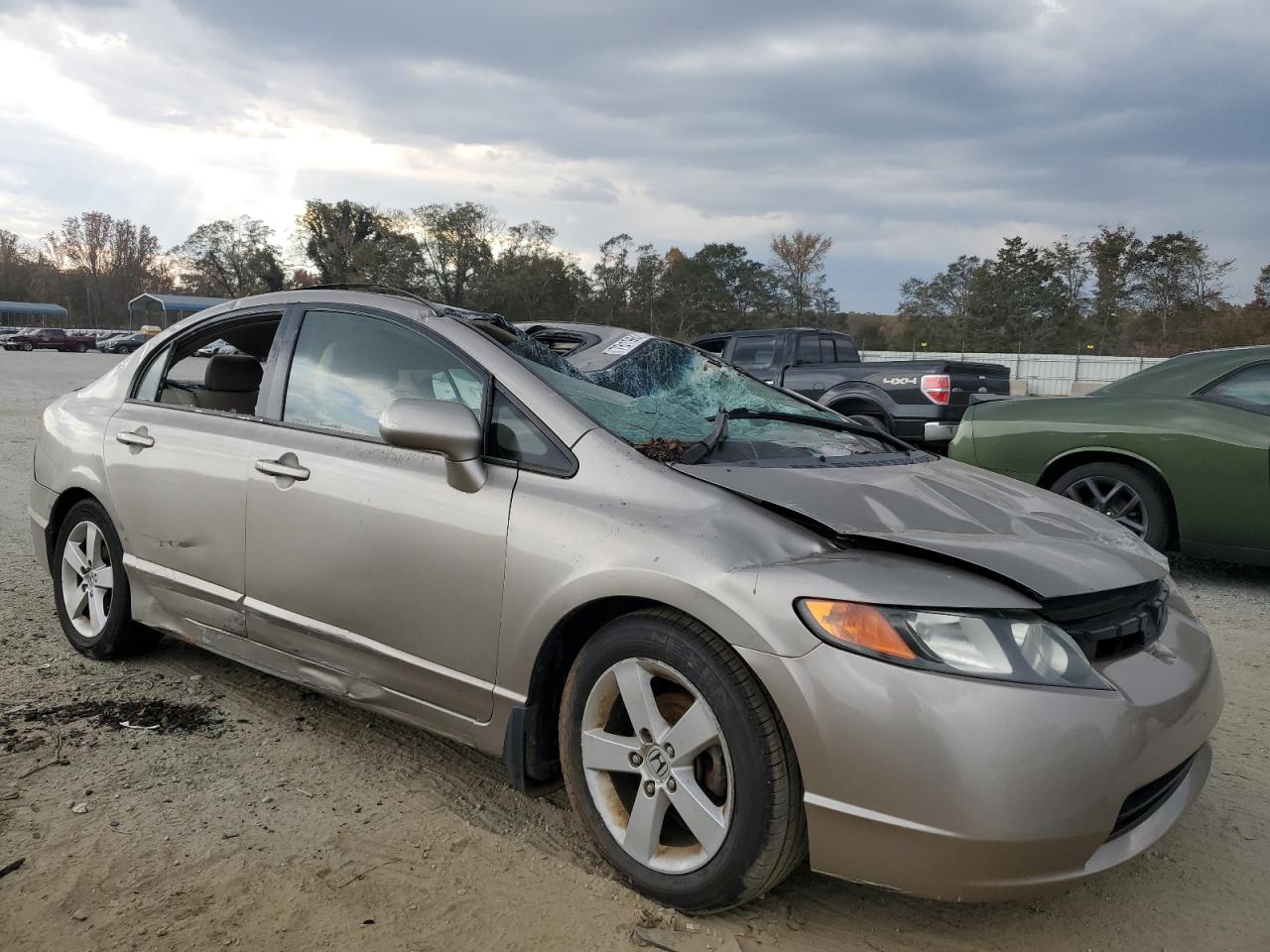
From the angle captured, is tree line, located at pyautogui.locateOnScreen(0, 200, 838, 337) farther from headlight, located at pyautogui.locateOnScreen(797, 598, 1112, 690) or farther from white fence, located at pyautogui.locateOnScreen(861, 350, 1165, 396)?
headlight, located at pyautogui.locateOnScreen(797, 598, 1112, 690)

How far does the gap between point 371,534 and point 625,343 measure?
54.3 inches

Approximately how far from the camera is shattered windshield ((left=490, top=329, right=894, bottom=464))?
280 cm

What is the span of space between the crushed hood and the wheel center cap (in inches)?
26.3

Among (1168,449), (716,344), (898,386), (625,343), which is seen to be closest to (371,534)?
(625,343)

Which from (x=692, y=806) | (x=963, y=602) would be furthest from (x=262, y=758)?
(x=963, y=602)

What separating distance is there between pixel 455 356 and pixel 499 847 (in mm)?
1469

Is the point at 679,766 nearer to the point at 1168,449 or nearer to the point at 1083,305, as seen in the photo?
the point at 1168,449

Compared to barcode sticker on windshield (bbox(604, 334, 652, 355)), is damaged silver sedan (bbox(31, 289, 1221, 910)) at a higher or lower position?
lower

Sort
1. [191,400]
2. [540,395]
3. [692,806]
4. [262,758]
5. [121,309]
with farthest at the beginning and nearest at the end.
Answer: [121,309], [191,400], [262,758], [540,395], [692,806]

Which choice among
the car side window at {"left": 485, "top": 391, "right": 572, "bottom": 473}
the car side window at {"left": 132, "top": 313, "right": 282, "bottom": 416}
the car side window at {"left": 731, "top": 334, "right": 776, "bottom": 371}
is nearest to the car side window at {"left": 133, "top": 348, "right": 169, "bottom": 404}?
the car side window at {"left": 132, "top": 313, "right": 282, "bottom": 416}

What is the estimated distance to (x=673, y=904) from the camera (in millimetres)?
2303

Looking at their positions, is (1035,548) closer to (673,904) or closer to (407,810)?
(673,904)

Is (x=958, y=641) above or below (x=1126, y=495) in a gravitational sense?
above

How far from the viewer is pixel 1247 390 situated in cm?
564
